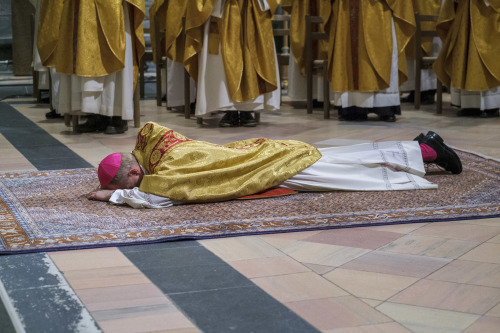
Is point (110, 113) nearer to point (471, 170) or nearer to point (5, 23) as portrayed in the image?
point (471, 170)

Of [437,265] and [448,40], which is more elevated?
[448,40]

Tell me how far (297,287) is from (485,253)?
0.87 metres

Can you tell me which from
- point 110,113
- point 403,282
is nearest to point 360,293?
point 403,282

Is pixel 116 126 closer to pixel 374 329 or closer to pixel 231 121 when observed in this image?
pixel 231 121

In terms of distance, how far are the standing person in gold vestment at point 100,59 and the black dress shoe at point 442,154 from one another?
2988 millimetres

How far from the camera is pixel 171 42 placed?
27.6 ft

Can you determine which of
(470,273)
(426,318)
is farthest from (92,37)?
(426,318)

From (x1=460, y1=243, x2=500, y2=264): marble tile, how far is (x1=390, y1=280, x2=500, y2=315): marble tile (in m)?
0.36

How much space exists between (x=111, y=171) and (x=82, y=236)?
2.18 ft

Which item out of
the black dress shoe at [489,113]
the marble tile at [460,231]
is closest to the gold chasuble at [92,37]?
the black dress shoe at [489,113]

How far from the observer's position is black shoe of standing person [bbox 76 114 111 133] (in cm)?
717

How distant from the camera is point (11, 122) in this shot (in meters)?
7.91

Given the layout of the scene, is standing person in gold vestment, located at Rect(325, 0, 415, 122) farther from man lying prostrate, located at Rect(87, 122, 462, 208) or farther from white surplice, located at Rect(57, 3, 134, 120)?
man lying prostrate, located at Rect(87, 122, 462, 208)

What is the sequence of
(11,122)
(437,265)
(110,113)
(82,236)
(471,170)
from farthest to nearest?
(11,122), (110,113), (471,170), (82,236), (437,265)
